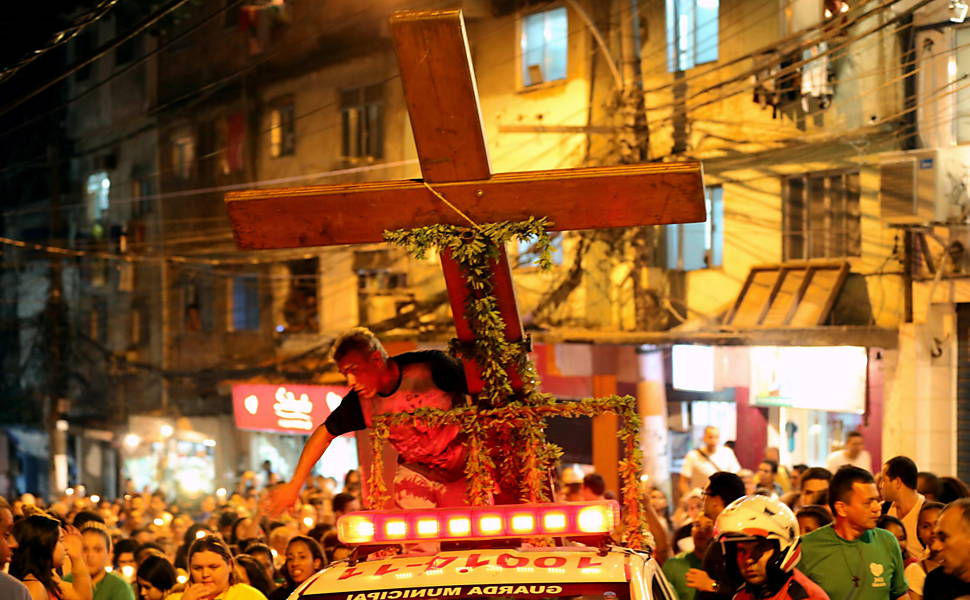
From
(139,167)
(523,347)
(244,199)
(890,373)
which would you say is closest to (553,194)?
(523,347)

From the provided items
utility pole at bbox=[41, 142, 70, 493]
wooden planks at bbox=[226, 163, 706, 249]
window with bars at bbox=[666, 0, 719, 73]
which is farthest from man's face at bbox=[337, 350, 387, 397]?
utility pole at bbox=[41, 142, 70, 493]

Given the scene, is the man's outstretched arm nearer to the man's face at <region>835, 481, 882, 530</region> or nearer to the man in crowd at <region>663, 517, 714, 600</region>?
the man in crowd at <region>663, 517, 714, 600</region>

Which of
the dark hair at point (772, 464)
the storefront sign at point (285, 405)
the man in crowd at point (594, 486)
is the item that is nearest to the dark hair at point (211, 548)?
the man in crowd at point (594, 486)

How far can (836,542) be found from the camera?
22.8 feet

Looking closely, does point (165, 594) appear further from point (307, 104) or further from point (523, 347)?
point (307, 104)

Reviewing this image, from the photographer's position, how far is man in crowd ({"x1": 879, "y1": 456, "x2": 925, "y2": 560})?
8.43m

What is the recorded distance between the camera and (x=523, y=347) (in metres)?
7.03

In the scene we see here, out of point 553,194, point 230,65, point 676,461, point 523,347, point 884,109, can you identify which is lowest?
point 676,461

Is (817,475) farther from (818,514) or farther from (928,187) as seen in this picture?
(928,187)

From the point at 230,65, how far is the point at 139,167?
5.05 m

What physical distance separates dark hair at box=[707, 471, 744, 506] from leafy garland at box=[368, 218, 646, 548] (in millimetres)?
1190

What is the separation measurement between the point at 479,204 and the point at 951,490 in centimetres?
482

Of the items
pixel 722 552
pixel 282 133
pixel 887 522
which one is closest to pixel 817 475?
pixel 887 522

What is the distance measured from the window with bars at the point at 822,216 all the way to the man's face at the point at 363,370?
41.0 feet
